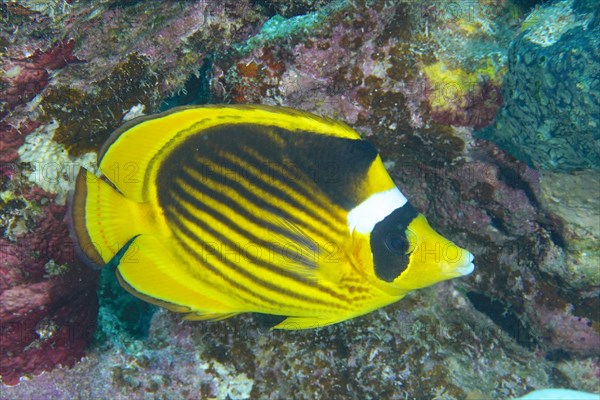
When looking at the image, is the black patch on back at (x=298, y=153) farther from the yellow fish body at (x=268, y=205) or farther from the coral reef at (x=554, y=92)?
the coral reef at (x=554, y=92)

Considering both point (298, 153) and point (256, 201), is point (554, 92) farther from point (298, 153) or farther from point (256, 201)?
point (256, 201)

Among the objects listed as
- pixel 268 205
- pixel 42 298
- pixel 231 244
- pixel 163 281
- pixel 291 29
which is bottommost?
pixel 42 298

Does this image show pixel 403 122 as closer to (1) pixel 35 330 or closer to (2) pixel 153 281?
(2) pixel 153 281

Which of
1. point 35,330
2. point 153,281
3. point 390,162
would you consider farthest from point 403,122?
point 35,330

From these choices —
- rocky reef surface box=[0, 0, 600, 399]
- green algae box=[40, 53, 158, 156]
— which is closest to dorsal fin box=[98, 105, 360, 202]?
rocky reef surface box=[0, 0, 600, 399]

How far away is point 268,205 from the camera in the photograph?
164 centimetres

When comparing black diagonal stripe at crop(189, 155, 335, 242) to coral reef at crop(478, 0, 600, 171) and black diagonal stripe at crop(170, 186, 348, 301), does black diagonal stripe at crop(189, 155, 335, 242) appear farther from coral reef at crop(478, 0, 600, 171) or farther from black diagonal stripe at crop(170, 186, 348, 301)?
coral reef at crop(478, 0, 600, 171)

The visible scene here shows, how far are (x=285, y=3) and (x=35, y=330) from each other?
250cm

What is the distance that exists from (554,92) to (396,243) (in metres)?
1.18

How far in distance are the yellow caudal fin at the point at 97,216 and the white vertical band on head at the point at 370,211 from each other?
865 millimetres

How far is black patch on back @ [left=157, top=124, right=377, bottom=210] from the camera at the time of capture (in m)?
1.62

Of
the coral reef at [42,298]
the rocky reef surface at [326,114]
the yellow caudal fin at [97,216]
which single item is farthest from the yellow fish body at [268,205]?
the coral reef at [42,298]

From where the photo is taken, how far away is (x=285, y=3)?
2646 mm

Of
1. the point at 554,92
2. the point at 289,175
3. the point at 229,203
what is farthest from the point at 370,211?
the point at 554,92
